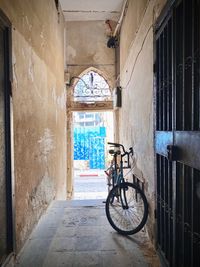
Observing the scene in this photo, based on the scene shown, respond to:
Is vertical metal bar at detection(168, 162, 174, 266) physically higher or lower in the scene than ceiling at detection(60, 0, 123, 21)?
lower

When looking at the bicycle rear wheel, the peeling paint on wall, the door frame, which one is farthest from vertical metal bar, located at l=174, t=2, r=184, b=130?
the peeling paint on wall

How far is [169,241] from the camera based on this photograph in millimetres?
2293

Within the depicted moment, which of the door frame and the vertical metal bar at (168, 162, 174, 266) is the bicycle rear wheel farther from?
the door frame

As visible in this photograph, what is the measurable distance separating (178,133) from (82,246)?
5.28 feet

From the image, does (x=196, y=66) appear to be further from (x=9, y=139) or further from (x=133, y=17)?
(x=133, y=17)

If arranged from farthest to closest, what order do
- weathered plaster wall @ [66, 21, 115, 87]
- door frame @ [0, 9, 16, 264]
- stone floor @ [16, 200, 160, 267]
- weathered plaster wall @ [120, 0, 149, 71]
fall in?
1. weathered plaster wall @ [66, 21, 115, 87]
2. weathered plaster wall @ [120, 0, 149, 71]
3. stone floor @ [16, 200, 160, 267]
4. door frame @ [0, 9, 16, 264]

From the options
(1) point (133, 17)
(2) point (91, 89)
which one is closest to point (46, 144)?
(1) point (133, 17)

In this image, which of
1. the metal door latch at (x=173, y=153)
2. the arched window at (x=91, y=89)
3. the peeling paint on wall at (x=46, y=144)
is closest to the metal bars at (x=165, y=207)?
the metal door latch at (x=173, y=153)

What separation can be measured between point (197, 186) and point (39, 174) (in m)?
2.51

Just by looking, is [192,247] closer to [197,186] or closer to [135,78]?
[197,186]

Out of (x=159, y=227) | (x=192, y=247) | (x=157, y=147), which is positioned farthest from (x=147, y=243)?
(x=192, y=247)

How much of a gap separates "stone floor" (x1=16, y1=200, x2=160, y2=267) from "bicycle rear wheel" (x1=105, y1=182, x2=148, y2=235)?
11cm

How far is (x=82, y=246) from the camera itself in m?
2.91

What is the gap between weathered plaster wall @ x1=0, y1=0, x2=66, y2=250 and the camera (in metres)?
2.69
